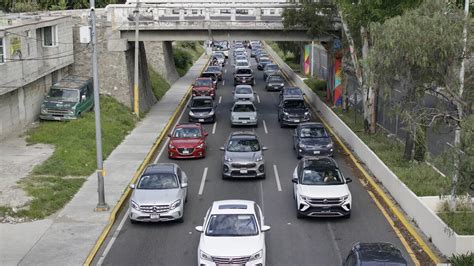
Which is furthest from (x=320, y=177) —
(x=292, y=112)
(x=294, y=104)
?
(x=294, y=104)

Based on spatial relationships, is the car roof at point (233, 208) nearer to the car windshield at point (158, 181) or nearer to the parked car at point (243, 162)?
the car windshield at point (158, 181)

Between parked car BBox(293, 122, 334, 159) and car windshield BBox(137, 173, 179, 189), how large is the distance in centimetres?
914

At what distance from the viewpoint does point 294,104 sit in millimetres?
39500

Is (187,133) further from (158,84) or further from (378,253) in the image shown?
(158,84)

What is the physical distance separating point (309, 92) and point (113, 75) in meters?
15.1

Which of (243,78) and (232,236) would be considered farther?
Result: (243,78)

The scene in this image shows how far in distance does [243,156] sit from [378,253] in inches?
481

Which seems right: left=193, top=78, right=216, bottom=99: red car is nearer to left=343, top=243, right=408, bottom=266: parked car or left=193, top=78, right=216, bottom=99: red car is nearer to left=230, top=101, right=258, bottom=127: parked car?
left=230, top=101, right=258, bottom=127: parked car

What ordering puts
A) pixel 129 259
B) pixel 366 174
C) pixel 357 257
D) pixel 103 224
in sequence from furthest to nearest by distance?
pixel 366 174 < pixel 103 224 < pixel 129 259 < pixel 357 257

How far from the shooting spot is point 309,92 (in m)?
50.9

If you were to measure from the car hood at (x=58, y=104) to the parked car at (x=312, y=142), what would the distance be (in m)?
12.3

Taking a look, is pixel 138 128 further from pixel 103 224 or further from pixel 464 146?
pixel 464 146

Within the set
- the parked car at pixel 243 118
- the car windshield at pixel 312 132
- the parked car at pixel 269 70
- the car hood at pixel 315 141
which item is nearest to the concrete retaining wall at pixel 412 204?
the car hood at pixel 315 141

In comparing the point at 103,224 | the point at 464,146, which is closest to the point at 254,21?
the point at 103,224
